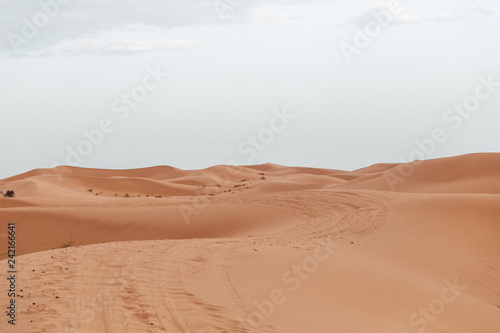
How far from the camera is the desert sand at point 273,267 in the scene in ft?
21.3

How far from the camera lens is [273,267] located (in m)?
8.94

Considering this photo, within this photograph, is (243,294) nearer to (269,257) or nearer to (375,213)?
(269,257)

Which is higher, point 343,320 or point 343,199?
point 343,199

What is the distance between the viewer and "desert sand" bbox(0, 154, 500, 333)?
6.50m

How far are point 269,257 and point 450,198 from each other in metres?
7.44

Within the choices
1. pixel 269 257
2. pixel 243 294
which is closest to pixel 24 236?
pixel 269 257

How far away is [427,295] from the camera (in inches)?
344

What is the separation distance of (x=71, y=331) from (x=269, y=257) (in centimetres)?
459

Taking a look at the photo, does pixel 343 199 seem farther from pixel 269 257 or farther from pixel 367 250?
pixel 269 257

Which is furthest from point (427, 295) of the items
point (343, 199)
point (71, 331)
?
point (343, 199)

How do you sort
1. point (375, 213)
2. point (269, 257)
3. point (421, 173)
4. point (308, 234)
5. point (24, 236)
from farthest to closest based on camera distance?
point (421, 173) < point (24, 236) < point (375, 213) < point (308, 234) < point (269, 257)

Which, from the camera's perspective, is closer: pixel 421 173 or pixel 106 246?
pixel 106 246

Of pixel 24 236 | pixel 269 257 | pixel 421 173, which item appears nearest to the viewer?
pixel 269 257

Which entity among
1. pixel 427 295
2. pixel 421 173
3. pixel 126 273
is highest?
pixel 421 173
